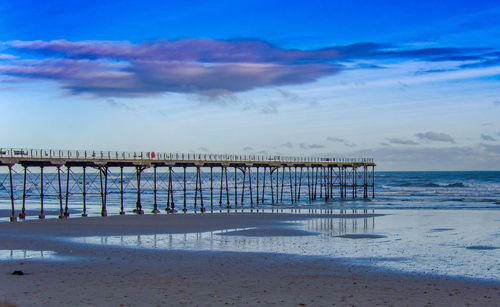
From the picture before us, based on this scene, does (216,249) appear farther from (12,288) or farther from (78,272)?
(12,288)

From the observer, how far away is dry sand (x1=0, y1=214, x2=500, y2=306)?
13.2m

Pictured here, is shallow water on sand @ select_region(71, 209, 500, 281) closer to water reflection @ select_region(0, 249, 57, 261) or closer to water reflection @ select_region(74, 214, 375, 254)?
water reflection @ select_region(74, 214, 375, 254)

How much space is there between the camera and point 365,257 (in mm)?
19984

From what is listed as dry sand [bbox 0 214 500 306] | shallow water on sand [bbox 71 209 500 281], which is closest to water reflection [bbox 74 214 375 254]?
shallow water on sand [bbox 71 209 500 281]

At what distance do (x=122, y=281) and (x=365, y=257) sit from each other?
938 cm

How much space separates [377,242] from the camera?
24.3 meters

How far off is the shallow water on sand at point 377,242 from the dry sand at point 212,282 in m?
1.62

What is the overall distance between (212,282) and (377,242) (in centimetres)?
1137

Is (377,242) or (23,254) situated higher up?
(23,254)

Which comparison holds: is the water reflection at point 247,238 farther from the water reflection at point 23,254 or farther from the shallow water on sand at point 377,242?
the water reflection at point 23,254

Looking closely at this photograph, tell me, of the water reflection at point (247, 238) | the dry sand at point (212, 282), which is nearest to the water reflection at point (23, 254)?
the dry sand at point (212, 282)

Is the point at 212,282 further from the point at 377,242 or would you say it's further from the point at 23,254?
the point at 377,242

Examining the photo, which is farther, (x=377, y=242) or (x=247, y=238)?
(x=247, y=238)

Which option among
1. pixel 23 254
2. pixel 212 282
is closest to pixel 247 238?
pixel 23 254
